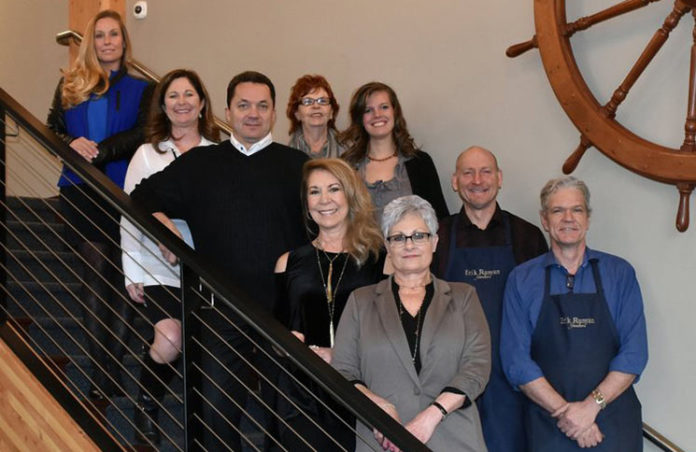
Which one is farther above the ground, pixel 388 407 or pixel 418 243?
pixel 418 243

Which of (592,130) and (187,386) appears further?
(592,130)

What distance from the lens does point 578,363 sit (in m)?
3.11

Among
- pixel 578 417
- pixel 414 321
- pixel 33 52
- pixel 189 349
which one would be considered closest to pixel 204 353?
pixel 189 349

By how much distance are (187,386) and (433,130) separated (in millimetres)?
2107

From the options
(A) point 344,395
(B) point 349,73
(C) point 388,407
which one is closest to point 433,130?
(B) point 349,73

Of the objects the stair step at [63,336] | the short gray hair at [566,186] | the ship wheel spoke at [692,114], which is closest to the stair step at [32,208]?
the stair step at [63,336]

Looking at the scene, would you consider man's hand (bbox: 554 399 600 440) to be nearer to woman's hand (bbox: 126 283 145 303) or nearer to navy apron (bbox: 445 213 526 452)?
navy apron (bbox: 445 213 526 452)

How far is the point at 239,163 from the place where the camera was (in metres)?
3.19

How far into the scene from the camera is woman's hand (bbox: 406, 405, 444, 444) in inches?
101

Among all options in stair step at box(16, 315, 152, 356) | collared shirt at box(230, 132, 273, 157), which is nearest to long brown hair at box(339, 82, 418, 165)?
collared shirt at box(230, 132, 273, 157)

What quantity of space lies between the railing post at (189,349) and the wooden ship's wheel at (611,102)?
5.34 ft

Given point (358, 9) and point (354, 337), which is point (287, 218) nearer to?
point (354, 337)

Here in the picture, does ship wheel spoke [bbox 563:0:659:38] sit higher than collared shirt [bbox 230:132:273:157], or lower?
higher

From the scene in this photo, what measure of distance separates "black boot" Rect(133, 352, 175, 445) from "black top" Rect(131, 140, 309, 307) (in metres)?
0.35
